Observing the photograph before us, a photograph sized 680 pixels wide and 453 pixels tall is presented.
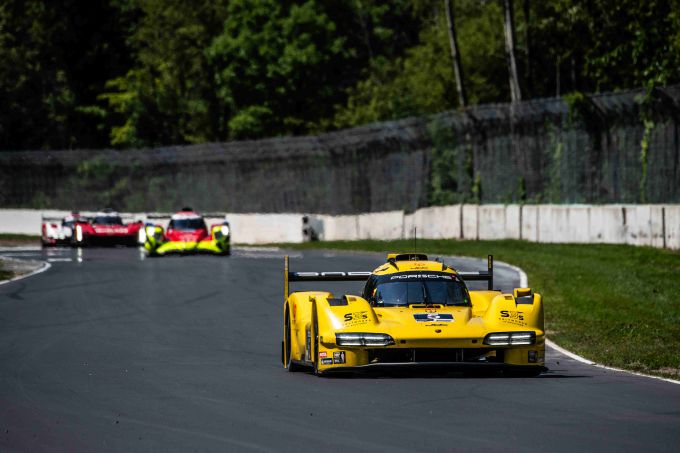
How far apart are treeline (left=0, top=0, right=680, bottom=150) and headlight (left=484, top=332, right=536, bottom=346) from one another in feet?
162

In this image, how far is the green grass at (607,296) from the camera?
1683 centimetres

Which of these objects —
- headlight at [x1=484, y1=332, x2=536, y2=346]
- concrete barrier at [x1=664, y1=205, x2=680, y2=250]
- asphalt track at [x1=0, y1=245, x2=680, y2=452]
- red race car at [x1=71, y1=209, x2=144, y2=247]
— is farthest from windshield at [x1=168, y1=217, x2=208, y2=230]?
headlight at [x1=484, y1=332, x2=536, y2=346]

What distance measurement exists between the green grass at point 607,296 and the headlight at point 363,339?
2.91m

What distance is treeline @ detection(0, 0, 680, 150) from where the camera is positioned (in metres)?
68.0

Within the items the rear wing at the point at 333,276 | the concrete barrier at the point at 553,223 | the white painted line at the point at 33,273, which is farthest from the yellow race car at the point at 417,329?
the concrete barrier at the point at 553,223

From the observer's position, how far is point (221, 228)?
4041cm

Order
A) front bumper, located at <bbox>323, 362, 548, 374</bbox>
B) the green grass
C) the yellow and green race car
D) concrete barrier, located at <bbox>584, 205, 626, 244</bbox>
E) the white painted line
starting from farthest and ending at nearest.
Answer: the yellow and green race car < concrete barrier, located at <bbox>584, 205, 626, 244</bbox> < the white painted line < the green grass < front bumper, located at <bbox>323, 362, 548, 374</bbox>

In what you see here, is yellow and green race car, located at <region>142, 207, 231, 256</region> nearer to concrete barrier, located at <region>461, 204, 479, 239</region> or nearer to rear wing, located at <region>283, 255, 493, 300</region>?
concrete barrier, located at <region>461, 204, 479, 239</region>

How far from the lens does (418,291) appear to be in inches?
579

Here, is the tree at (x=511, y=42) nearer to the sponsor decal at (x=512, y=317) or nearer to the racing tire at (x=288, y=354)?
the racing tire at (x=288, y=354)

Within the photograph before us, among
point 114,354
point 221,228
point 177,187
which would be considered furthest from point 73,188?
point 114,354

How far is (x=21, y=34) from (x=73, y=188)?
23.4m

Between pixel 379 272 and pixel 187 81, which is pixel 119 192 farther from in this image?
pixel 379 272

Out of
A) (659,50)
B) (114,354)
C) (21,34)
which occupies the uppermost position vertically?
(21,34)
